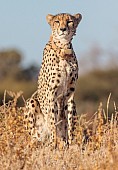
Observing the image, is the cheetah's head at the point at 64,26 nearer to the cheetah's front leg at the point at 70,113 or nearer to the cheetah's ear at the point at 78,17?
the cheetah's ear at the point at 78,17

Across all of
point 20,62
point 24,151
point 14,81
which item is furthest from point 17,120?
point 20,62

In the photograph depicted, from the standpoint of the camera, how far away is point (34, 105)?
6703mm

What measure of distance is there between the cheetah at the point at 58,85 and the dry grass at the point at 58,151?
0.27 metres

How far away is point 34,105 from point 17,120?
85 cm

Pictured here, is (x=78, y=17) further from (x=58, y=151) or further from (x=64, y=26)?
(x=58, y=151)

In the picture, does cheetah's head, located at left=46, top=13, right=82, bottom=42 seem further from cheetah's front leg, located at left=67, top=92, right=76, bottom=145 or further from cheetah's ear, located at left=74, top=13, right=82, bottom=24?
cheetah's front leg, located at left=67, top=92, right=76, bottom=145

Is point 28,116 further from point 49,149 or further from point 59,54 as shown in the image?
point 49,149

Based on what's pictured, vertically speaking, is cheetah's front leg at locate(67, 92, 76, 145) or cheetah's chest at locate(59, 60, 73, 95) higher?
cheetah's chest at locate(59, 60, 73, 95)

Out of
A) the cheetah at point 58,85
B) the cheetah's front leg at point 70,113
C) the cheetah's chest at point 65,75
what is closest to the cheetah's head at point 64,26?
the cheetah at point 58,85

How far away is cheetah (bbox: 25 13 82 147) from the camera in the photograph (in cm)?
636

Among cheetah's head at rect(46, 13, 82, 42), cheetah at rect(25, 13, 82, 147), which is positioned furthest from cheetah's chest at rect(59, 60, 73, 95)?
cheetah's head at rect(46, 13, 82, 42)

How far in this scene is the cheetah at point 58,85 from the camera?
6363mm

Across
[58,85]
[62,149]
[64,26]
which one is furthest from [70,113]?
[62,149]

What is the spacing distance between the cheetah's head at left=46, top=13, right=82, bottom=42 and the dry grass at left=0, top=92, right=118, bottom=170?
2.39ft
